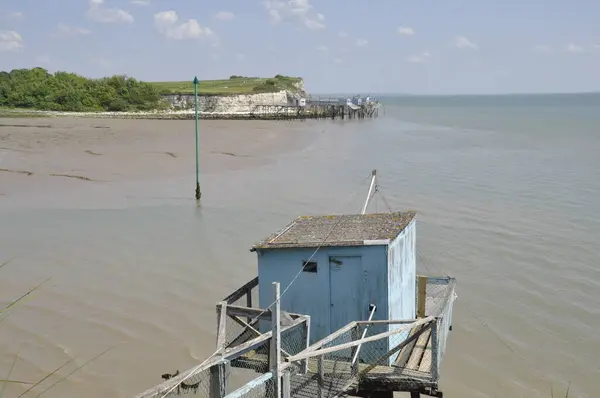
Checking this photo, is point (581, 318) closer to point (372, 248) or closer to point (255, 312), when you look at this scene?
point (372, 248)

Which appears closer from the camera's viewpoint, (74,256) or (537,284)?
(537,284)

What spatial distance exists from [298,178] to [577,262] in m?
18.7

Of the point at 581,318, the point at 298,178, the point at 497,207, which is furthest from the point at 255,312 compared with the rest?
the point at 298,178

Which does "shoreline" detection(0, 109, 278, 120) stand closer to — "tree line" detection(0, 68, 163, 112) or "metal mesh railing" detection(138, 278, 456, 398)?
"tree line" detection(0, 68, 163, 112)

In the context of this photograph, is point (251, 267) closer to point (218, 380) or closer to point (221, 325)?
point (221, 325)

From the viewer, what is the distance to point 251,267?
19.0m

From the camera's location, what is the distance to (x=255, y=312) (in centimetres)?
920

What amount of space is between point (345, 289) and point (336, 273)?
289 millimetres

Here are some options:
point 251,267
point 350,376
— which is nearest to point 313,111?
point 251,267

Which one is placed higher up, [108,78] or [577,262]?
[108,78]

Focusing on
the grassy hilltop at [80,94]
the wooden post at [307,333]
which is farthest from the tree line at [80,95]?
the wooden post at [307,333]

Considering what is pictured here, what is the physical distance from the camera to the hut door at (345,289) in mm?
10109

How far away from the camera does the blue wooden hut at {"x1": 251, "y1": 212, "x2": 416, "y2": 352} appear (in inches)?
394

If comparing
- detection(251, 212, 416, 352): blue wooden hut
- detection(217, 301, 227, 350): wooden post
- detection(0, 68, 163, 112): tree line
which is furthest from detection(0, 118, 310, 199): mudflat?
detection(217, 301, 227, 350): wooden post
